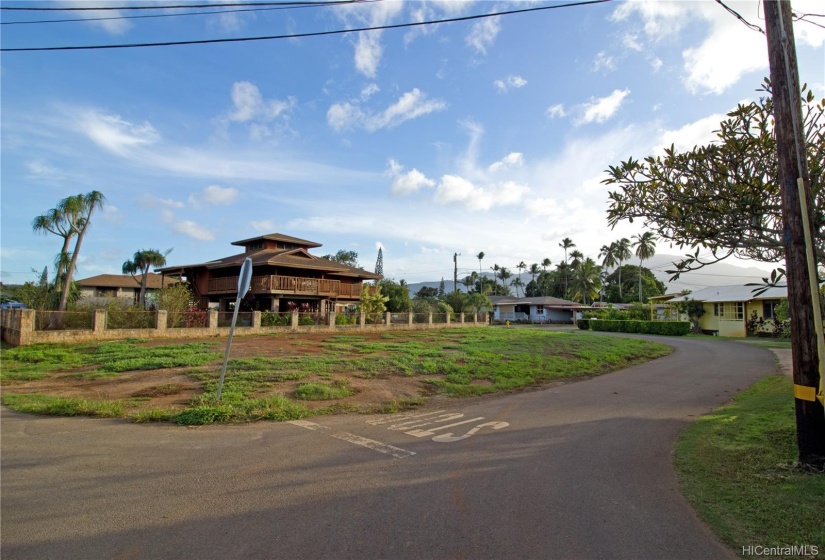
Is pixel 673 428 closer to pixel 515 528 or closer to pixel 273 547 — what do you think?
pixel 515 528

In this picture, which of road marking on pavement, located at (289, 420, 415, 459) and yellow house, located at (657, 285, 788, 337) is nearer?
road marking on pavement, located at (289, 420, 415, 459)

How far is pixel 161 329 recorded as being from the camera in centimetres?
2139

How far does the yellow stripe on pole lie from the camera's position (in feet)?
17.3

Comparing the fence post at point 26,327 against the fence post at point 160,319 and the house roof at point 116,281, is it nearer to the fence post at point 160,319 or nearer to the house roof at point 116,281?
the fence post at point 160,319

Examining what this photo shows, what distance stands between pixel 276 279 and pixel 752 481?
2914 cm

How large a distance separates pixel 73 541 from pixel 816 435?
24.6 ft

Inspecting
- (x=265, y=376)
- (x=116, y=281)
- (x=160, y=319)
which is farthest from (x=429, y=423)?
(x=116, y=281)

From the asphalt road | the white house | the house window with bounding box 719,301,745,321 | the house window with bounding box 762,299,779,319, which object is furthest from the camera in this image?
the white house

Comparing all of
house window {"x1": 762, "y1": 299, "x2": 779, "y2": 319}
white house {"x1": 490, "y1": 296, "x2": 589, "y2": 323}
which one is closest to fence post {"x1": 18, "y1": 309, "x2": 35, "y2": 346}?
house window {"x1": 762, "y1": 299, "x2": 779, "y2": 319}

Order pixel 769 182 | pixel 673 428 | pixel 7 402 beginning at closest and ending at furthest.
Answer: pixel 769 182 → pixel 673 428 → pixel 7 402

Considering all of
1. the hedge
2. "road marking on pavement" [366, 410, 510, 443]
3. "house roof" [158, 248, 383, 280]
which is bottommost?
"road marking on pavement" [366, 410, 510, 443]

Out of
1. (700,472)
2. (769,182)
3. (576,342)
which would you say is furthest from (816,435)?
(576,342)

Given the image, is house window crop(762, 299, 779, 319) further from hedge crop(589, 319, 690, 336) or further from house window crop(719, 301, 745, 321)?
hedge crop(589, 319, 690, 336)

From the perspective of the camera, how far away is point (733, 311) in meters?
36.8
